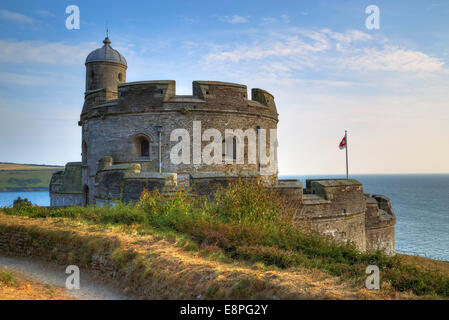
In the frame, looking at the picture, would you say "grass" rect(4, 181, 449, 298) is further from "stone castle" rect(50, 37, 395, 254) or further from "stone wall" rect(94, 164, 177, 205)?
"stone castle" rect(50, 37, 395, 254)

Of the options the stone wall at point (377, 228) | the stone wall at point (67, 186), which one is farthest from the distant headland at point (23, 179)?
the stone wall at point (377, 228)

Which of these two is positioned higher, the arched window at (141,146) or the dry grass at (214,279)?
the arched window at (141,146)

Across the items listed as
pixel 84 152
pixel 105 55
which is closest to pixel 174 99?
pixel 84 152

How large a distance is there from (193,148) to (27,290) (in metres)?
11.0

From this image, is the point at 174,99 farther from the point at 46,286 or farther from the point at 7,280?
the point at 7,280

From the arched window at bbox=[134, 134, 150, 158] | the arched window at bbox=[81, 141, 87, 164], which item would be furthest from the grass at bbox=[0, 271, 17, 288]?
the arched window at bbox=[81, 141, 87, 164]

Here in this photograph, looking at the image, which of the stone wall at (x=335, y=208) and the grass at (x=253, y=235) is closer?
the grass at (x=253, y=235)

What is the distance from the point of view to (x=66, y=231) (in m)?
7.51

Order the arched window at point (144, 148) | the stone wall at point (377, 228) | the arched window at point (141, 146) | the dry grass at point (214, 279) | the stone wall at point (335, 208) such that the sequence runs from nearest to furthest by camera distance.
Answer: the dry grass at point (214, 279), the stone wall at point (335, 208), the arched window at point (141, 146), the stone wall at point (377, 228), the arched window at point (144, 148)

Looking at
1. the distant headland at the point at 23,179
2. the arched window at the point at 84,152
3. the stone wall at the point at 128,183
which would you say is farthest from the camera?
the distant headland at the point at 23,179

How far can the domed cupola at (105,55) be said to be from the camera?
21078 millimetres

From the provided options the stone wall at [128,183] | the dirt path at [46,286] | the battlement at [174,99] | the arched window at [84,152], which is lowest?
the dirt path at [46,286]

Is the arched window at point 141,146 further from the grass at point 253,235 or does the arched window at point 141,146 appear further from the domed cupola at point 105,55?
the domed cupola at point 105,55
